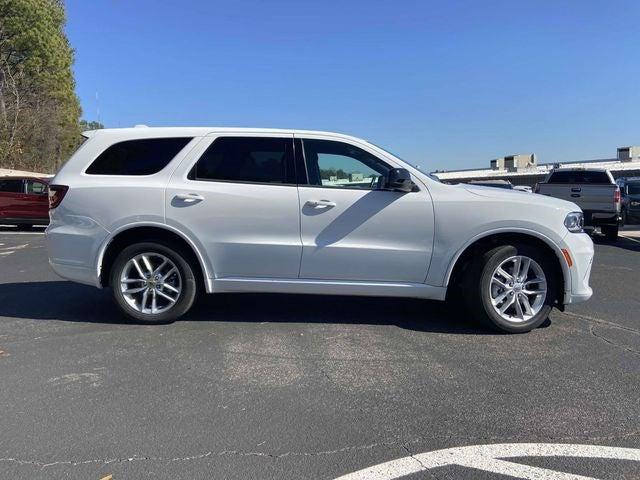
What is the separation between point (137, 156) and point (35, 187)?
13652 mm

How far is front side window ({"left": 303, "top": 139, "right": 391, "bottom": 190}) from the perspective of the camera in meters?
5.38

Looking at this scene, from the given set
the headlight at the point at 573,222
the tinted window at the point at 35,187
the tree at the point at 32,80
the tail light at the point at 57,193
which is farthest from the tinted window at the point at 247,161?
the tree at the point at 32,80

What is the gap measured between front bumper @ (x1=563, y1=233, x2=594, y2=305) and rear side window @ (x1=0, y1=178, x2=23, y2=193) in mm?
16647

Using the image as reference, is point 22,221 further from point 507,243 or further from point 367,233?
point 507,243

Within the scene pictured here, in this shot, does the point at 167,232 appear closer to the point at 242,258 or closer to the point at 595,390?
the point at 242,258

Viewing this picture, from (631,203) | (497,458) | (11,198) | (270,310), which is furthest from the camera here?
(11,198)

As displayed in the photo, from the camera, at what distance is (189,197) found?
17.4 ft

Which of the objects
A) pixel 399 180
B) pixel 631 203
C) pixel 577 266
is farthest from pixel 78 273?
pixel 631 203

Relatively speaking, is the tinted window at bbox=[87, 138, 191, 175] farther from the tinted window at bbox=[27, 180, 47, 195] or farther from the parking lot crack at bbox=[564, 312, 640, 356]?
the tinted window at bbox=[27, 180, 47, 195]

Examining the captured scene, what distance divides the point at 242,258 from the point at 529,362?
2739 mm

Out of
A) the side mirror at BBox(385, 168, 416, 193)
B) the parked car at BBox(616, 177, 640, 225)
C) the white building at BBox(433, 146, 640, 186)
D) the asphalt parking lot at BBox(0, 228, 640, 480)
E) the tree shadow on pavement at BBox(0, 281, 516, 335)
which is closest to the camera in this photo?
the asphalt parking lot at BBox(0, 228, 640, 480)

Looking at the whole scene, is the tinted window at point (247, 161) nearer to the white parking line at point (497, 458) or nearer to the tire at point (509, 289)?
the tire at point (509, 289)

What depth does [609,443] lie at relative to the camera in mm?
3219

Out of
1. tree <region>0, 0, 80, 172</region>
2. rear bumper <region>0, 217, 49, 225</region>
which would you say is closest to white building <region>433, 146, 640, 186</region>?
tree <region>0, 0, 80, 172</region>
